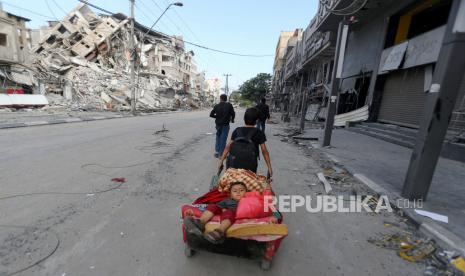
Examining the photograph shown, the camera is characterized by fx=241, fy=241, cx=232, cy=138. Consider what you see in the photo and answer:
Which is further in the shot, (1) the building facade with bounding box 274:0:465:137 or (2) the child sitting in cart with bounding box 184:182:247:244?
(1) the building facade with bounding box 274:0:465:137

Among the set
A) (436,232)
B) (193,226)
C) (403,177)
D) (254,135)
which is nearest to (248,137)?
(254,135)

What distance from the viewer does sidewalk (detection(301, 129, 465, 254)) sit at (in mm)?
3295

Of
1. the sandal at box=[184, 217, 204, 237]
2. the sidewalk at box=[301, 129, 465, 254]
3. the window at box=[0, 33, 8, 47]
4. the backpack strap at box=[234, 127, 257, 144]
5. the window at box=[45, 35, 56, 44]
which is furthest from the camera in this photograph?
the window at box=[45, 35, 56, 44]

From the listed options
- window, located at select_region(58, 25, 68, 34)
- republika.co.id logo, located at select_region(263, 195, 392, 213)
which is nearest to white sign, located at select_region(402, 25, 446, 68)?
republika.co.id logo, located at select_region(263, 195, 392, 213)

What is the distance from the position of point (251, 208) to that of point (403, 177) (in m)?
4.91

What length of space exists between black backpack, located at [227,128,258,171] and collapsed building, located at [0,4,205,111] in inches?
882

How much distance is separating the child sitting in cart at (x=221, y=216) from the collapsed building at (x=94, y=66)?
75.9 ft

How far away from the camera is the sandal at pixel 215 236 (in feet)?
7.22

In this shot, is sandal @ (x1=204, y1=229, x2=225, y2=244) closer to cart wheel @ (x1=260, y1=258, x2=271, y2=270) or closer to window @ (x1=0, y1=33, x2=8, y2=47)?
cart wheel @ (x1=260, y1=258, x2=271, y2=270)

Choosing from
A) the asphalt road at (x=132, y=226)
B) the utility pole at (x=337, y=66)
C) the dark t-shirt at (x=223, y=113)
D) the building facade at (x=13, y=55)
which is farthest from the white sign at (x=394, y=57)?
the building facade at (x=13, y=55)

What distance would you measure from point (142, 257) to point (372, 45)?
17.2 m

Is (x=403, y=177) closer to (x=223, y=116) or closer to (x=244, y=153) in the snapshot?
(x=244, y=153)

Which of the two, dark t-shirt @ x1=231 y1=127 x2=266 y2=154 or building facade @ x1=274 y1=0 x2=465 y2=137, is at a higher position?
building facade @ x1=274 y1=0 x2=465 y2=137

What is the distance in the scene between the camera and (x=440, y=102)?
3.63m
